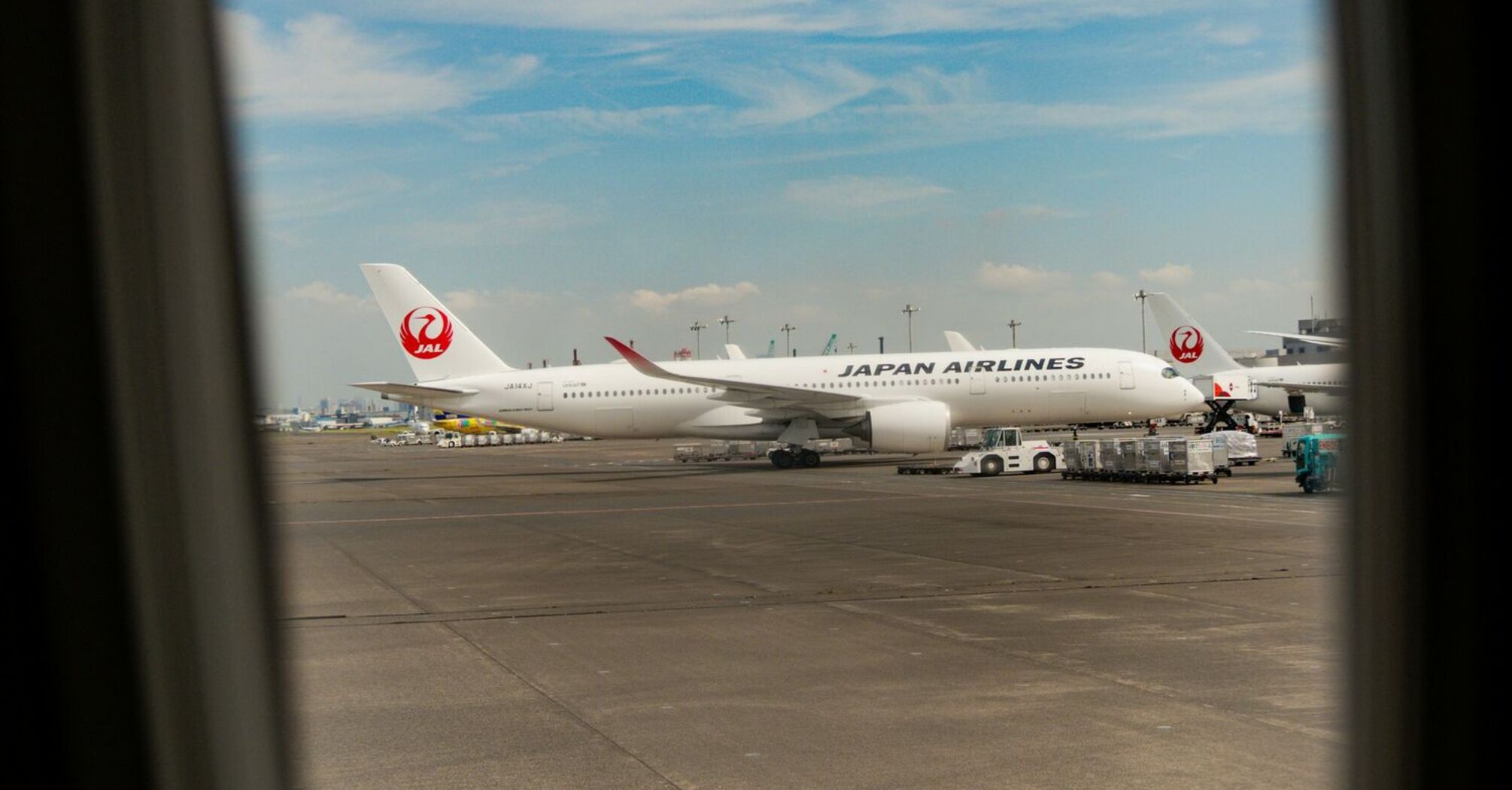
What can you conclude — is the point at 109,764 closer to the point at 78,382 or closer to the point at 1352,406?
the point at 78,382

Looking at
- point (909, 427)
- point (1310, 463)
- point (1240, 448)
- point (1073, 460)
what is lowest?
point (1240, 448)

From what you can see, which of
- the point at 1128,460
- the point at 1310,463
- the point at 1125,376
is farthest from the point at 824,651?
the point at 1125,376

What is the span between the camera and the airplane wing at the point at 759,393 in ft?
121

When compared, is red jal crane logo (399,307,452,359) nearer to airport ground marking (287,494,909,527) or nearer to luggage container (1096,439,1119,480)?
airport ground marking (287,494,909,527)

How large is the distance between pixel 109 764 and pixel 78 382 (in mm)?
818

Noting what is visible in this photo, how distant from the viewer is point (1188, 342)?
49688 millimetres

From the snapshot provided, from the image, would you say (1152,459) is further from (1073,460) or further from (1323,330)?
(1323,330)

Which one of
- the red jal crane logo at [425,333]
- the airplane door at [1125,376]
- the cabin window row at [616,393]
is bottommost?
the airplane door at [1125,376]

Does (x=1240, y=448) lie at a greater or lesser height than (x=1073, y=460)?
lesser

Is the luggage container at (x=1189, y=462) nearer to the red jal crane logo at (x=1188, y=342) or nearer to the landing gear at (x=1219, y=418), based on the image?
the landing gear at (x=1219, y=418)

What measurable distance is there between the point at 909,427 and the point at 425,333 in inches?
585

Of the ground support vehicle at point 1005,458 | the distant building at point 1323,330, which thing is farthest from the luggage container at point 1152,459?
the distant building at point 1323,330

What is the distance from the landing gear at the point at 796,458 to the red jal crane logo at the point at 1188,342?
1756 centimetres

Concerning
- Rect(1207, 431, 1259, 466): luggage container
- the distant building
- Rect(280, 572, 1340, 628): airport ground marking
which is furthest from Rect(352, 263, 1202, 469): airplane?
the distant building
